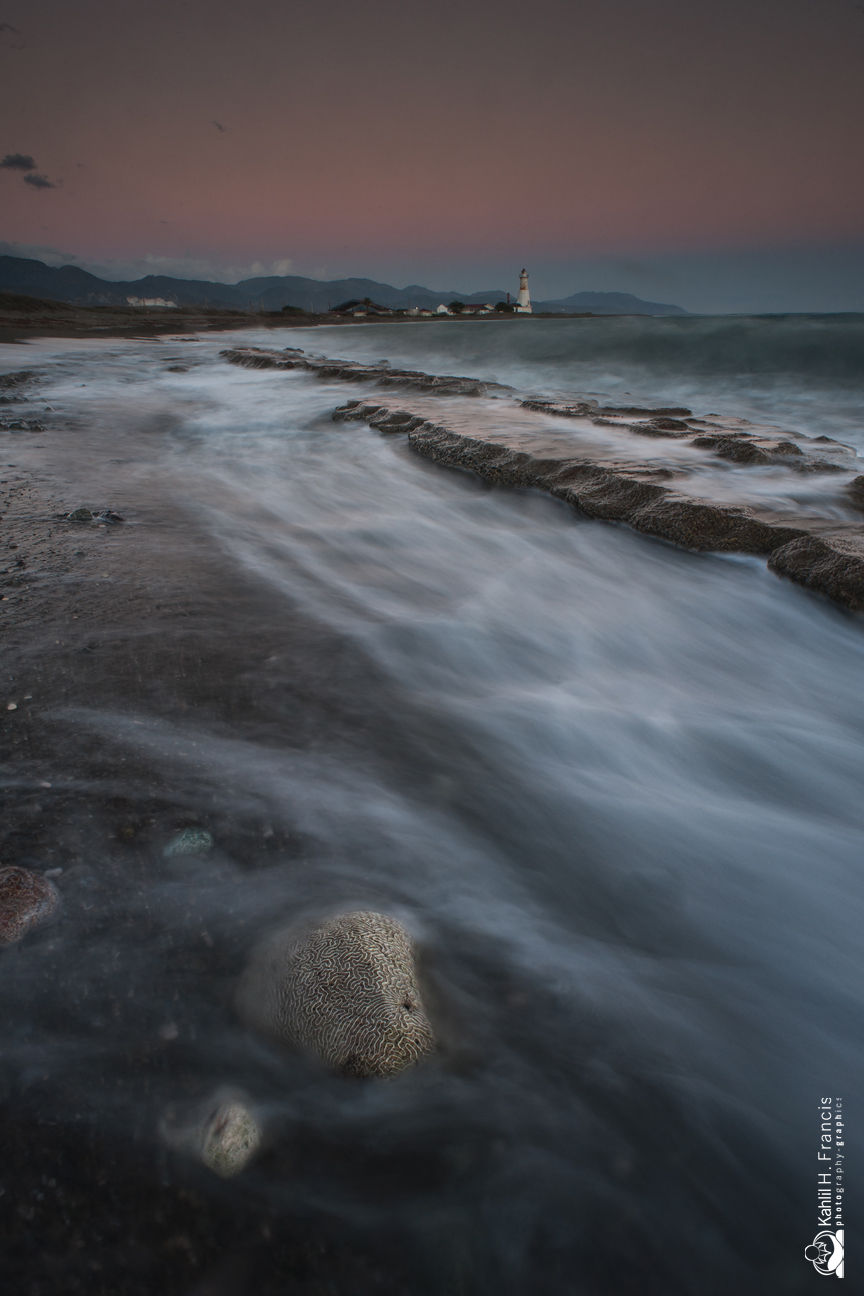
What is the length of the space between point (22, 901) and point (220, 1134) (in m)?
0.79

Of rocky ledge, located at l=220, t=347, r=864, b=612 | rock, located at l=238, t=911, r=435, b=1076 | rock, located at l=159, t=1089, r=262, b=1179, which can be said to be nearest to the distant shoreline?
rocky ledge, located at l=220, t=347, r=864, b=612

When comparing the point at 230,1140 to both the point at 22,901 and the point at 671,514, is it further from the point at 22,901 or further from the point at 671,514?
the point at 671,514

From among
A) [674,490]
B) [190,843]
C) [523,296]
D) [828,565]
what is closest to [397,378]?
[674,490]

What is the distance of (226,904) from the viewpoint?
182 centimetres

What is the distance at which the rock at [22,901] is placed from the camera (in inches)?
65.0

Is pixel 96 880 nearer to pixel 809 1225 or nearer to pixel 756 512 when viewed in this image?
pixel 809 1225

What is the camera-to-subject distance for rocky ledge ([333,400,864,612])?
397cm

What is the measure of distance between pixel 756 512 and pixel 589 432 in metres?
3.01

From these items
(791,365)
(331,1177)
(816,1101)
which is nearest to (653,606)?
(816,1101)

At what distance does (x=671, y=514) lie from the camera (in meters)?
4.89

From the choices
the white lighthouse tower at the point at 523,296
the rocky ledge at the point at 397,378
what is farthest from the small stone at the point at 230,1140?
the white lighthouse tower at the point at 523,296

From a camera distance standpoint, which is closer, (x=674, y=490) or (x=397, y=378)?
(x=674, y=490)

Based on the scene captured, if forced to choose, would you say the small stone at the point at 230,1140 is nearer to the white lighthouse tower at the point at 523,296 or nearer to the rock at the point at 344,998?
the rock at the point at 344,998

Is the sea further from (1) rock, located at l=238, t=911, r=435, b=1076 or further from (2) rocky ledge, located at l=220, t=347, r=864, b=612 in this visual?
(2) rocky ledge, located at l=220, t=347, r=864, b=612
